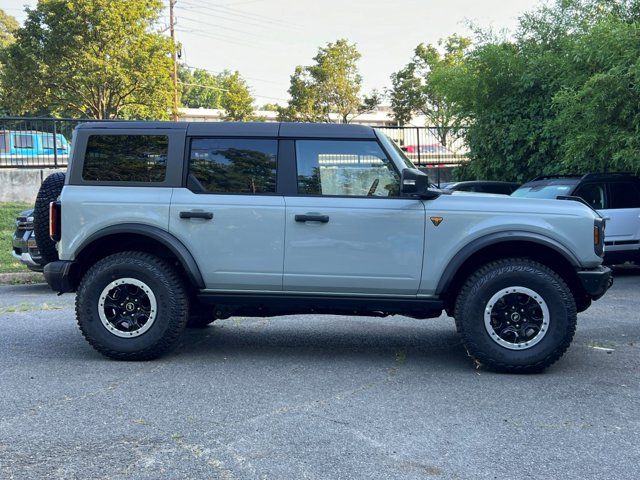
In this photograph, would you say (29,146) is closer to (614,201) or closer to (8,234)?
(8,234)

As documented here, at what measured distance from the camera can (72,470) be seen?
3461mm

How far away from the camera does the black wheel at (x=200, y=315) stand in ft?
19.8

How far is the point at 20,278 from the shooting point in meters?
11.0

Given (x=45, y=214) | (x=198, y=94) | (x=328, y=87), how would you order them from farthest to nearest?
(x=198, y=94), (x=328, y=87), (x=45, y=214)

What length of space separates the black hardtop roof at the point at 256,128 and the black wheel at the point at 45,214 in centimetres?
73

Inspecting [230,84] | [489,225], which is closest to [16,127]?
[489,225]

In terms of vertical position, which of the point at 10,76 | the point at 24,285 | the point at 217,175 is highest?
the point at 10,76

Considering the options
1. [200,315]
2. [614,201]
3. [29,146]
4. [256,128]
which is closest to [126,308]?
[200,315]

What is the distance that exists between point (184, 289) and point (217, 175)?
1.02 metres

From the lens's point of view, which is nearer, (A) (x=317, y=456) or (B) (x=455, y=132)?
(A) (x=317, y=456)

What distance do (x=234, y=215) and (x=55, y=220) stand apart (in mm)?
1556

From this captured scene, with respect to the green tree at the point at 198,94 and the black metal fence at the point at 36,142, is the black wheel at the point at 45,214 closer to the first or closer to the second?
the black metal fence at the point at 36,142

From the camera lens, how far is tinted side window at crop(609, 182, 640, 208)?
10492 millimetres

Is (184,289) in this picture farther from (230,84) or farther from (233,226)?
(230,84)
